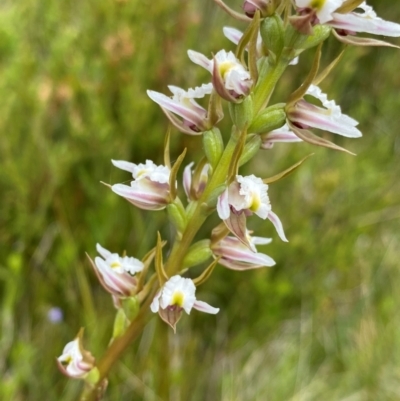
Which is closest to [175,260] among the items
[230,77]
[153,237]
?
[230,77]

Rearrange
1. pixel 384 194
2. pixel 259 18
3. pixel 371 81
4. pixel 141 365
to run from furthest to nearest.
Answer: pixel 371 81, pixel 384 194, pixel 141 365, pixel 259 18

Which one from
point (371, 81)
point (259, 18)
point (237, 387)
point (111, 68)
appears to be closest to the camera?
point (259, 18)

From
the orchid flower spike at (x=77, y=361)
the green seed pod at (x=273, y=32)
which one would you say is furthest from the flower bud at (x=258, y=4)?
the orchid flower spike at (x=77, y=361)

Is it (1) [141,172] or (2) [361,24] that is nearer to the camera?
(2) [361,24]

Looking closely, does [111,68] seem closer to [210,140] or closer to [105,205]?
[105,205]

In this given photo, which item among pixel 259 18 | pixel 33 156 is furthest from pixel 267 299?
pixel 259 18

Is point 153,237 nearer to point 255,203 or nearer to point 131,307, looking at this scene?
point 131,307
